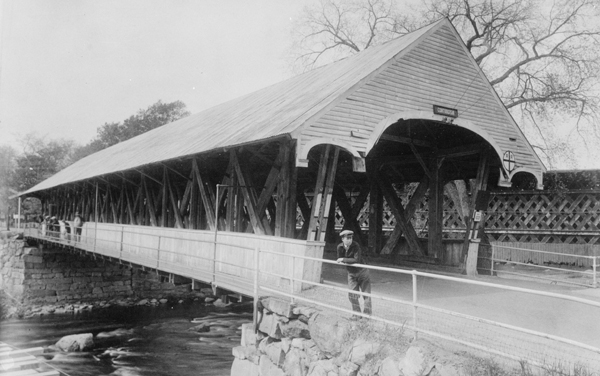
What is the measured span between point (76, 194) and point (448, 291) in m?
25.7

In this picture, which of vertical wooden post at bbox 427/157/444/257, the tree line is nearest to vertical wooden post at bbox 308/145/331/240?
vertical wooden post at bbox 427/157/444/257

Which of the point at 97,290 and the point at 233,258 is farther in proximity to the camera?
the point at 97,290

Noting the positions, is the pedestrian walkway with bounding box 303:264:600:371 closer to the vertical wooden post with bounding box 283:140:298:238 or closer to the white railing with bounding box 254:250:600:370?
the white railing with bounding box 254:250:600:370

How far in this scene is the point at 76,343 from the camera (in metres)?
17.2

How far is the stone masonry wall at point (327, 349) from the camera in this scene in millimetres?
→ 5430

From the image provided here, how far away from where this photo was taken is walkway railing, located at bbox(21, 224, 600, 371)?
5.30 meters

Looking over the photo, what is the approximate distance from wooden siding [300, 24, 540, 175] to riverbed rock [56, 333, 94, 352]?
12.9 m

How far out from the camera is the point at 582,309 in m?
8.41

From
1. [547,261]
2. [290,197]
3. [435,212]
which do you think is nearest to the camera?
[290,197]

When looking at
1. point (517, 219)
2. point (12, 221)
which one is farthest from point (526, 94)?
point (12, 221)

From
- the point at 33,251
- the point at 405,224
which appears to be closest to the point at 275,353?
the point at 405,224

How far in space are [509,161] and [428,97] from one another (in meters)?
2.57

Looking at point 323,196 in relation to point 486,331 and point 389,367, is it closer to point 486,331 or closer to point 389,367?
point 486,331

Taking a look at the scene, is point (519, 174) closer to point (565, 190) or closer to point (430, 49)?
point (565, 190)
